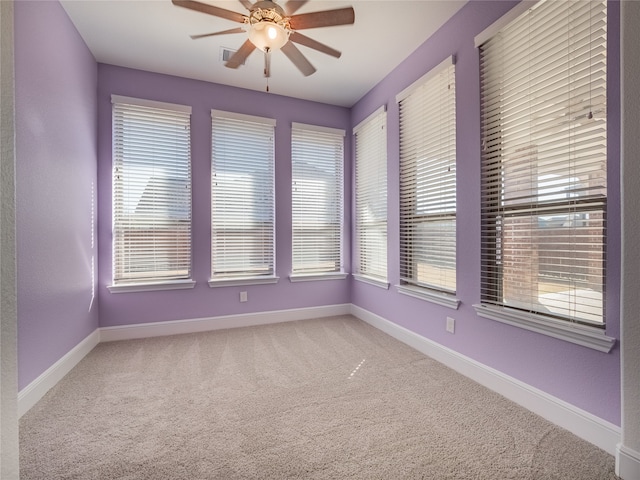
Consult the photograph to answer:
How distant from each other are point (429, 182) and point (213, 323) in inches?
110

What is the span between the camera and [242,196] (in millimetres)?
3619

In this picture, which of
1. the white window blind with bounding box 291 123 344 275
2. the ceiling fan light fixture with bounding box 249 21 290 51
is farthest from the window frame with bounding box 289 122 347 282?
the ceiling fan light fixture with bounding box 249 21 290 51

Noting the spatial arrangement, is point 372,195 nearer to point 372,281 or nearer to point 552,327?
point 372,281

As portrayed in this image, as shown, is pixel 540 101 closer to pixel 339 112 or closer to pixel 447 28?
pixel 447 28

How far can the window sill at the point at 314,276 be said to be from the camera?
3.84 meters

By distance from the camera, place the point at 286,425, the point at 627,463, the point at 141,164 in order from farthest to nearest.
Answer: the point at 141,164
the point at 286,425
the point at 627,463

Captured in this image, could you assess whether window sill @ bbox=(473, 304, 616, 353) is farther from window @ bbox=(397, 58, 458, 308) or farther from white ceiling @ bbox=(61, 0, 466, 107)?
white ceiling @ bbox=(61, 0, 466, 107)

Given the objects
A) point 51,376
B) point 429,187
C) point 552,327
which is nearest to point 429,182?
point 429,187

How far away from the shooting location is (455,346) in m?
2.46

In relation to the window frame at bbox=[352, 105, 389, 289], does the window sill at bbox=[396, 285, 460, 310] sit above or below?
below

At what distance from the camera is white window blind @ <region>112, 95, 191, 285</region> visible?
3.15 m

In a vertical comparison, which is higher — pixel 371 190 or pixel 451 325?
pixel 371 190

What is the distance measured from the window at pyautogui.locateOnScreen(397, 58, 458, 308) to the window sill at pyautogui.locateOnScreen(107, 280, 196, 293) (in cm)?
238

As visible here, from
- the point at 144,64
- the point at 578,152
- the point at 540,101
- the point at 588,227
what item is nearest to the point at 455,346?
the point at 588,227
